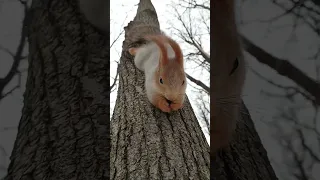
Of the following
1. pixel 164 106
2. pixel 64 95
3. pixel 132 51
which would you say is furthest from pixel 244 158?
pixel 132 51

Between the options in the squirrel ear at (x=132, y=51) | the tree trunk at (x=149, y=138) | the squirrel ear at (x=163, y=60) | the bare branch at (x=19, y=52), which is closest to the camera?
the bare branch at (x=19, y=52)

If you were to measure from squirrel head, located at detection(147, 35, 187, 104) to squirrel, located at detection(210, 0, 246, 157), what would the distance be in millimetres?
536

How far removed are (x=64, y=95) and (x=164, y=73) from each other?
29.9 inches

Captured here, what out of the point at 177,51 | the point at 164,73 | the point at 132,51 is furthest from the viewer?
the point at 132,51

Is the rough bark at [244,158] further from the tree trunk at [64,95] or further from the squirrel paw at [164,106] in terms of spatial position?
the squirrel paw at [164,106]

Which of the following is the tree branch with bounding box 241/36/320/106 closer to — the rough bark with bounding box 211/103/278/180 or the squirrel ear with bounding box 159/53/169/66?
the rough bark with bounding box 211/103/278/180

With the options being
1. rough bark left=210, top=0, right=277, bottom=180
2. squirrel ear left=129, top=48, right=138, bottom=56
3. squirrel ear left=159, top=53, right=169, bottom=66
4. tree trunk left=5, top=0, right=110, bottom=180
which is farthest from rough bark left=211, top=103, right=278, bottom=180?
squirrel ear left=129, top=48, right=138, bottom=56

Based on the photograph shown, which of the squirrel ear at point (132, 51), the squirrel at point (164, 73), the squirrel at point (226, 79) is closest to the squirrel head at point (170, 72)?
the squirrel at point (164, 73)

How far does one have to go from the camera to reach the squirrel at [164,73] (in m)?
1.30

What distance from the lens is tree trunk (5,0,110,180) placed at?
0.65m

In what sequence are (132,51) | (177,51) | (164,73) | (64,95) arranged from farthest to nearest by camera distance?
(132,51) → (164,73) → (177,51) → (64,95)

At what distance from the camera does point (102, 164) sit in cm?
67

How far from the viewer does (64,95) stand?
2.13 ft

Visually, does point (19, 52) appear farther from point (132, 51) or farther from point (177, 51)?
point (132, 51)
